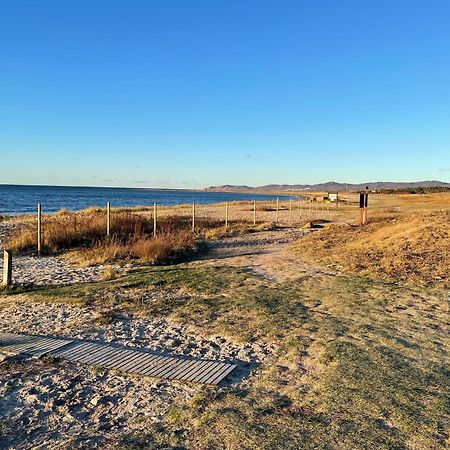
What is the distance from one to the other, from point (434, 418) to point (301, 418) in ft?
3.48

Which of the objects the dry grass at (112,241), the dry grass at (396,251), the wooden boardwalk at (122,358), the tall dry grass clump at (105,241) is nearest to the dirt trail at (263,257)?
the dry grass at (396,251)

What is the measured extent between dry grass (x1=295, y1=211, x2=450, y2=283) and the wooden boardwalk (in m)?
6.36

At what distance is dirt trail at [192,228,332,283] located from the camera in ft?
36.3

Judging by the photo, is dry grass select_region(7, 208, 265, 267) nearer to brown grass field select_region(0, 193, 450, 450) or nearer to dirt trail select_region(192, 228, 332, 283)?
brown grass field select_region(0, 193, 450, 450)

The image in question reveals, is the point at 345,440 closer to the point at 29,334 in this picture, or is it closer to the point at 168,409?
the point at 168,409

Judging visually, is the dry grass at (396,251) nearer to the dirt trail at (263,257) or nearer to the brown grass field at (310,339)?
the brown grass field at (310,339)

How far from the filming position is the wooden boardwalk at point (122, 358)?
4773mm

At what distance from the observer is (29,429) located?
12.1 ft

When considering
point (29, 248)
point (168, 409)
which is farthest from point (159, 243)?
point (168, 409)

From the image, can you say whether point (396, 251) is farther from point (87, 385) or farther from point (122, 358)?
point (87, 385)

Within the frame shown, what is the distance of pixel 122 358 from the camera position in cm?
523

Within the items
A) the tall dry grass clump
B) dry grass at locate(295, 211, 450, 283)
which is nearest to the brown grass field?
dry grass at locate(295, 211, 450, 283)

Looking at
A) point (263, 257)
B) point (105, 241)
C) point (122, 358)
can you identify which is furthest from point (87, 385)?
point (105, 241)

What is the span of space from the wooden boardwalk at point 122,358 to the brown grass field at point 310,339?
14.3 inches
